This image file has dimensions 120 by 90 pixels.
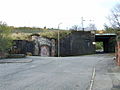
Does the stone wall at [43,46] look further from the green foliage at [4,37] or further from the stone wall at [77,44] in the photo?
the green foliage at [4,37]

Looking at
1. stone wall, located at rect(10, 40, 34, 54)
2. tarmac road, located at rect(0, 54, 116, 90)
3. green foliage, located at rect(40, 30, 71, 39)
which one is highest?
green foliage, located at rect(40, 30, 71, 39)

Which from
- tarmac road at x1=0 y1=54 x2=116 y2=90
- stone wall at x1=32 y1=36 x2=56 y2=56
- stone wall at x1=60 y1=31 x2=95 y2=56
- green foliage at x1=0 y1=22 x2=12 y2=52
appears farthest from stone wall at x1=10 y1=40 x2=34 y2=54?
tarmac road at x1=0 y1=54 x2=116 y2=90

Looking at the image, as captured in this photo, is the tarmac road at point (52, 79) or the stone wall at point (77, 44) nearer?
the tarmac road at point (52, 79)

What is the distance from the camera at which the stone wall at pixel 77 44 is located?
232ft

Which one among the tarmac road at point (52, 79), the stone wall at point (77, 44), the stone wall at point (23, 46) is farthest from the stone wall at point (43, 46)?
the tarmac road at point (52, 79)

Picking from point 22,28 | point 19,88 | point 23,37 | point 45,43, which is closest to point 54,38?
point 45,43

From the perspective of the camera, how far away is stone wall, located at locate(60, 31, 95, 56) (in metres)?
70.6

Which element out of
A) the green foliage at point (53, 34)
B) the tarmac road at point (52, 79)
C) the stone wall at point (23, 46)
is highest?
the green foliage at point (53, 34)

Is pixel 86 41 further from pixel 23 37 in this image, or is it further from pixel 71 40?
pixel 23 37

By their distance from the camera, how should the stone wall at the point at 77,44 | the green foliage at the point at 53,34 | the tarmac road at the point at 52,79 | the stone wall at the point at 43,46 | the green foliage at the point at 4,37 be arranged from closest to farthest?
the tarmac road at the point at 52,79, the green foliage at the point at 4,37, the stone wall at the point at 43,46, the green foliage at the point at 53,34, the stone wall at the point at 77,44

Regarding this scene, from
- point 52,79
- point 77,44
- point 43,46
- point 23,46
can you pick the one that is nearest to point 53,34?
point 43,46

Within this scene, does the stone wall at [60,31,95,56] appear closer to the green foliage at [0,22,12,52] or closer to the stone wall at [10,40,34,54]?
the stone wall at [10,40,34,54]

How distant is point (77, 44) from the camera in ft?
240

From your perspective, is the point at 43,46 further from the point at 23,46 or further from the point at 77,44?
the point at 77,44
